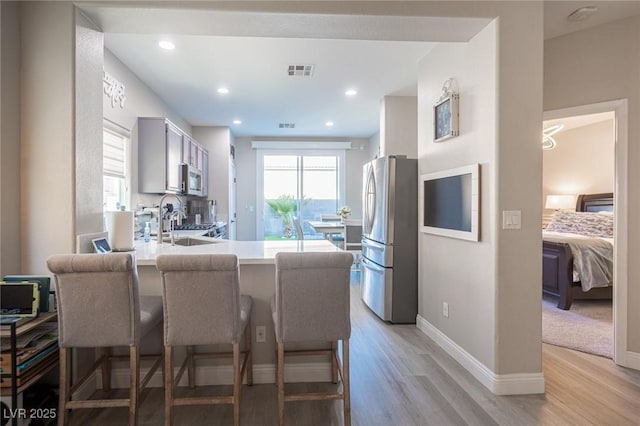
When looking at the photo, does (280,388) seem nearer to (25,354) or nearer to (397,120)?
(25,354)

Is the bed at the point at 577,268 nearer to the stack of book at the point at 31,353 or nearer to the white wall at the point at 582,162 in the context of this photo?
the white wall at the point at 582,162

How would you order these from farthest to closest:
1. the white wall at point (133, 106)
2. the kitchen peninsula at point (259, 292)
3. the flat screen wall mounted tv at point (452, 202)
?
the white wall at point (133, 106) → the flat screen wall mounted tv at point (452, 202) → the kitchen peninsula at point (259, 292)

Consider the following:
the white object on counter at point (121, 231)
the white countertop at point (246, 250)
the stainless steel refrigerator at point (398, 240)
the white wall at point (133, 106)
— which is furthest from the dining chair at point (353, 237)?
the white object on counter at point (121, 231)

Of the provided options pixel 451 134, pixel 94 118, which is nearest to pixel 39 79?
pixel 94 118

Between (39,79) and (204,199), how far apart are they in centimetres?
451

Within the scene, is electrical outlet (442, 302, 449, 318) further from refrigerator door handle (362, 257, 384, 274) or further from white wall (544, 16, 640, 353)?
white wall (544, 16, 640, 353)

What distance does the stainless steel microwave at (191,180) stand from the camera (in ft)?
15.9

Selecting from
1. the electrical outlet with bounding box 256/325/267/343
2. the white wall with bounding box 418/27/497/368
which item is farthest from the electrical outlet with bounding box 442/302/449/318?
the electrical outlet with bounding box 256/325/267/343

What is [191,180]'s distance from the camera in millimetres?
5105

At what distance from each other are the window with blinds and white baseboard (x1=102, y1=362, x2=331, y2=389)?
6.00 feet

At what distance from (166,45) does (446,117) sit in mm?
2688

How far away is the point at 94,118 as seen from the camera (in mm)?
2293

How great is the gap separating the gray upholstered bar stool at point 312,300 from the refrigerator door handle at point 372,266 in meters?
1.86

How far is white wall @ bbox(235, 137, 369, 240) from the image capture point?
306 inches
